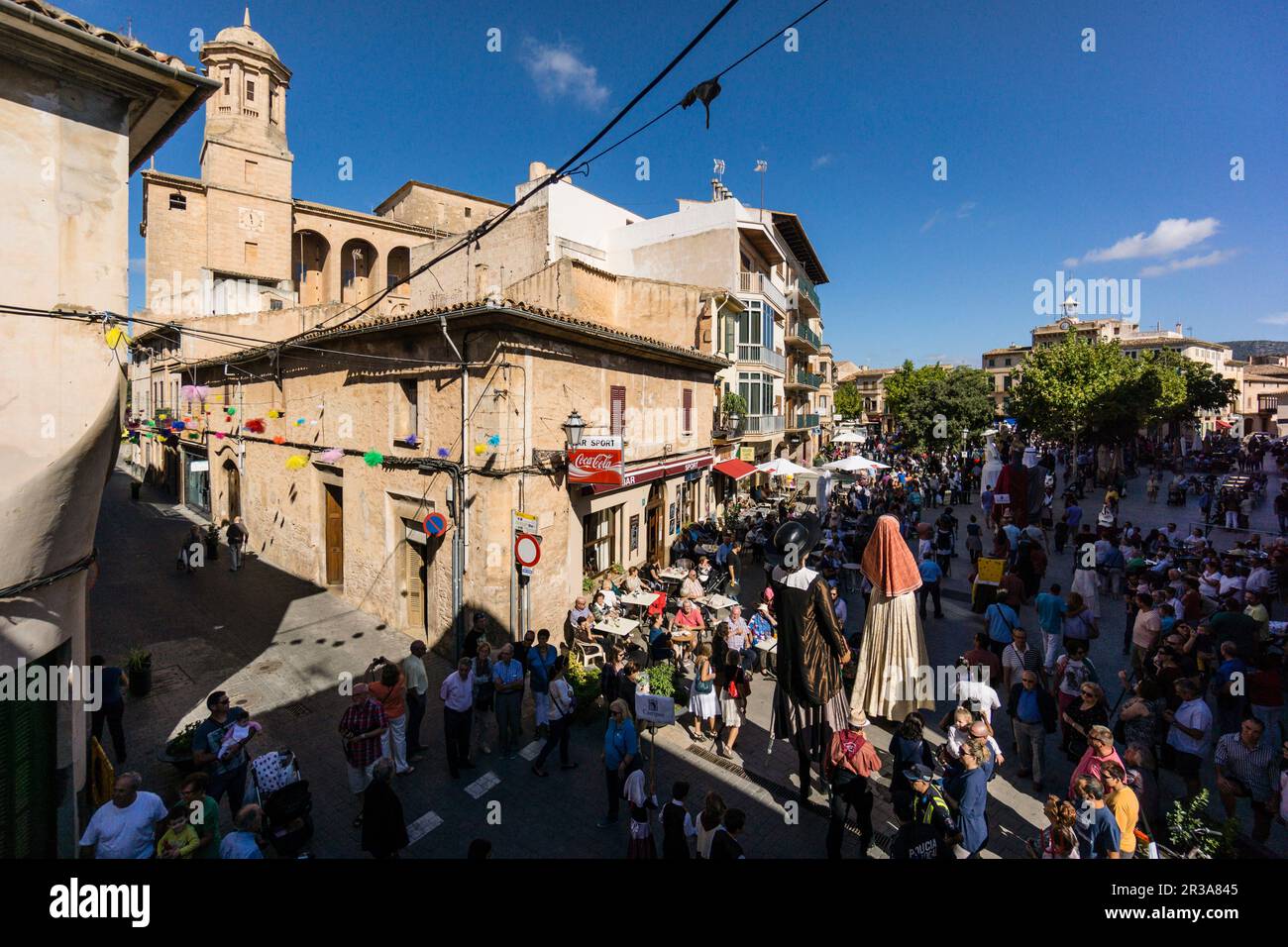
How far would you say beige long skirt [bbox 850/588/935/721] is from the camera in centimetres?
738

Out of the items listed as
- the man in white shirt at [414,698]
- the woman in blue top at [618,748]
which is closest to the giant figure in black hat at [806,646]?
the woman in blue top at [618,748]

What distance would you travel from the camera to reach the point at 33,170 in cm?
509

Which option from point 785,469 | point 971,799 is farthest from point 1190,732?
point 785,469

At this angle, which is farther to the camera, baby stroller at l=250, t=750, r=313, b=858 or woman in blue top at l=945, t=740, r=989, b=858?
baby stroller at l=250, t=750, r=313, b=858

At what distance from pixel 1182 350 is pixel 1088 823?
279 ft

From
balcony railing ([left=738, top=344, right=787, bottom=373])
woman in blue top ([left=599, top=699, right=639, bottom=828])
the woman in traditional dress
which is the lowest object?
woman in blue top ([left=599, top=699, right=639, bottom=828])

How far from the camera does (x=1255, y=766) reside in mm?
5645

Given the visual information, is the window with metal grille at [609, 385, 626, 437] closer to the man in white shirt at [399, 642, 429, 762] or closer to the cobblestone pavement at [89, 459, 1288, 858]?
the cobblestone pavement at [89, 459, 1288, 858]

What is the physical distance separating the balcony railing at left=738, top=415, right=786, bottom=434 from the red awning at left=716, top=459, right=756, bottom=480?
2449 millimetres

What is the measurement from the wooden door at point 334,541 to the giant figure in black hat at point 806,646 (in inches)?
485

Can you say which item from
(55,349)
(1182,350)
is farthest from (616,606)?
(1182,350)

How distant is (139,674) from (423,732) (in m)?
4.95

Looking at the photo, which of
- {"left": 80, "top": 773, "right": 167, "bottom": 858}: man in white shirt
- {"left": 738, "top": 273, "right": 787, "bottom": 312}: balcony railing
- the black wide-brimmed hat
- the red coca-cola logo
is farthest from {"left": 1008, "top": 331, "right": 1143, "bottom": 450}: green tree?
{"left": 80, "top": 773, "right": 167, "bottom": 858}: man in white shirt
